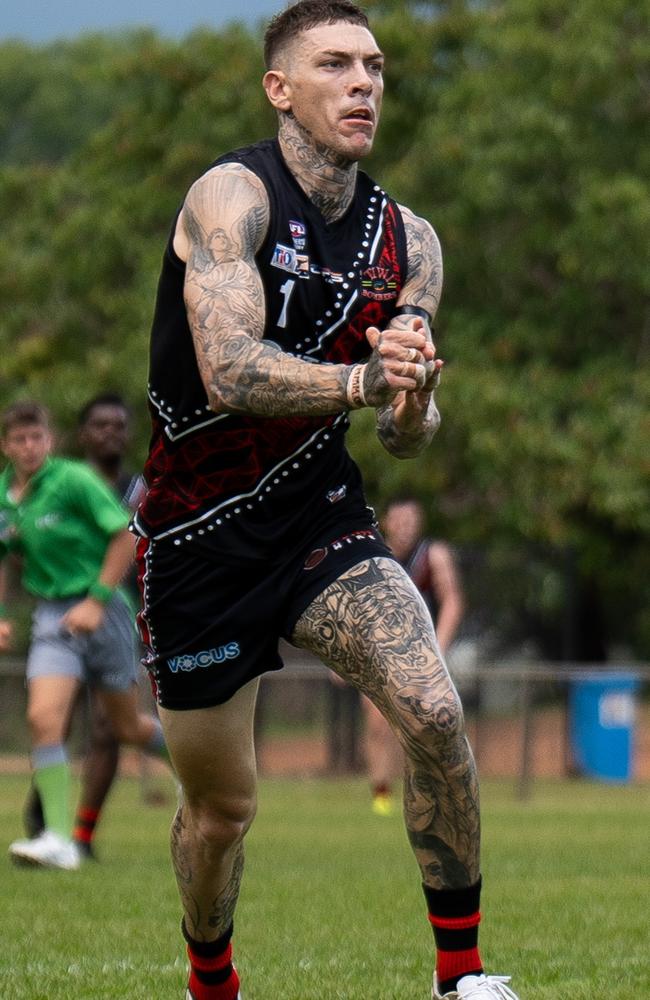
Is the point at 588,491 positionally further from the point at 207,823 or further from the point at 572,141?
the point at 207,823

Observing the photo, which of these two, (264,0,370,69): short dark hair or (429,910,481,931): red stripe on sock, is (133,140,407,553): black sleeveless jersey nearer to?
(264,0,370,69): short dark hair

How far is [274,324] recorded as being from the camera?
16.8ft

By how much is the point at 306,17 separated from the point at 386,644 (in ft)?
5.73

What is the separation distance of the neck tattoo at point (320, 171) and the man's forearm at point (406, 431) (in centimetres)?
57

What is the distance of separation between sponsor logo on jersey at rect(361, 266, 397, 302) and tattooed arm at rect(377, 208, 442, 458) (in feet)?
0.17

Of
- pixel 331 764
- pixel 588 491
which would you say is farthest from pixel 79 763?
pixel 588 491

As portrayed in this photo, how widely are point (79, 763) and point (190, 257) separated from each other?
17886 millimetres

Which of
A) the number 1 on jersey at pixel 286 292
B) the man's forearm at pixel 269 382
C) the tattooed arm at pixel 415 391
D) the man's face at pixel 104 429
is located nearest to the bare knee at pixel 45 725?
the man's face at pixel 104 429

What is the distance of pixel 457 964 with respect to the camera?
5.04 metres

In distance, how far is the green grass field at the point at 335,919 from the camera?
603 cm

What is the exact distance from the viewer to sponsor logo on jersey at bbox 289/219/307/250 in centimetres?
514

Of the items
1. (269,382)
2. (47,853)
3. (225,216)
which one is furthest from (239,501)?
(47,853)

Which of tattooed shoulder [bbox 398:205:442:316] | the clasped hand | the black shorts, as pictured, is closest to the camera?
the clasped hand

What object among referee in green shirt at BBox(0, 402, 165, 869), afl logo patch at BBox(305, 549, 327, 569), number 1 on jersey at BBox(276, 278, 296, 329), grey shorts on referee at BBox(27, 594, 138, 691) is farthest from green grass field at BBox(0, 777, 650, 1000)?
number 1 on jersey at BBox(276, 278, 296, 329)
